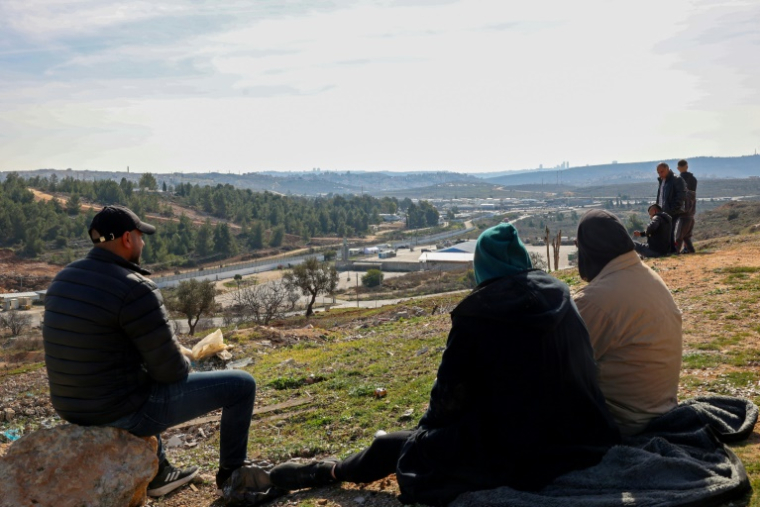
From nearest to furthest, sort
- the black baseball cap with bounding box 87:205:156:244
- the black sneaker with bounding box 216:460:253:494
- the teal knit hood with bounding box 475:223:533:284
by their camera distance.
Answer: the teal knit hood with bounding box 475:223:533:284, the black baseball cap with bounding box 87:205:156:244, the black sneaker with bounding box 216:460:253:494

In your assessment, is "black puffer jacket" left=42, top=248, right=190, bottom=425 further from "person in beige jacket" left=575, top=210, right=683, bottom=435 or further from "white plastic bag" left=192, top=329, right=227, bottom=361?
"person in beige jacket" left=575, top=210, right=683, bottom=435

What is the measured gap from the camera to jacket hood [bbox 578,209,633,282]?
397 cm

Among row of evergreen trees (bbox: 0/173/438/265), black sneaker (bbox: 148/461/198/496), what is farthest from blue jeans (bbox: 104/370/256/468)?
row of evergreen trees (bbox: 0/173/438/265)

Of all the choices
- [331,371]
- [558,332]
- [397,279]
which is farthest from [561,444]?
[397,279]

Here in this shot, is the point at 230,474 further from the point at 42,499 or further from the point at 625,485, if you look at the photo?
the point at 625,485

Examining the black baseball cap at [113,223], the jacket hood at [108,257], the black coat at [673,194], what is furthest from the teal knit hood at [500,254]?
the black coat at [673,194]

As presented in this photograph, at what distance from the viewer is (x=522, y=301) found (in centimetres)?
330

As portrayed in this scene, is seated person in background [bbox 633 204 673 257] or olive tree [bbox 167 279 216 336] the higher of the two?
seated person in background [bbox 633 204 673 257]

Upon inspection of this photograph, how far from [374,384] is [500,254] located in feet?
16.6

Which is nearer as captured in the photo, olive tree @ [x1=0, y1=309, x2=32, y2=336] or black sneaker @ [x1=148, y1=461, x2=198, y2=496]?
black sneaker @ [x1=148, y1=461, x2=198, y2=496]

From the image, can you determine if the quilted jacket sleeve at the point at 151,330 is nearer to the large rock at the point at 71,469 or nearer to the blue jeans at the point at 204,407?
the blue jeans at the point at 204,407

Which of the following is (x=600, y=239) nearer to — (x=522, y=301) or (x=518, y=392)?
(x=522, y=301)

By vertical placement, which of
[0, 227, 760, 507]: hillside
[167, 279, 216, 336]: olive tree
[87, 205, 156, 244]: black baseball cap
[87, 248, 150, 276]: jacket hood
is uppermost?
[87, 205, 156, 244]: black baseball cap

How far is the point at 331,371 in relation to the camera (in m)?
9.78
